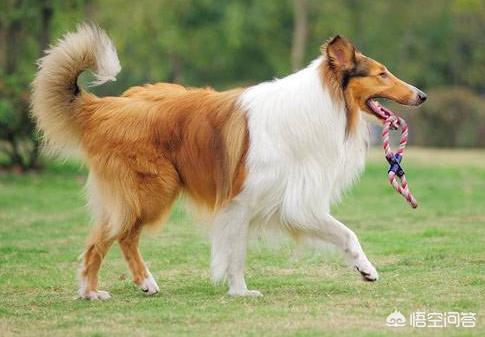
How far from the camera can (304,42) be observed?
46250 millimetres

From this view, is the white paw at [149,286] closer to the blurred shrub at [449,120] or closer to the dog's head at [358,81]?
the dog's head at [358,81]

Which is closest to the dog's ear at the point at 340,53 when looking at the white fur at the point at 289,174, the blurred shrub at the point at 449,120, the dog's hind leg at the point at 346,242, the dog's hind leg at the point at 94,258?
the white fur at the point at 289,174

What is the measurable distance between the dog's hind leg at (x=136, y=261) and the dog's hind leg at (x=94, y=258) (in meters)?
0.15

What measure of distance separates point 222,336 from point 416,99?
329 cm

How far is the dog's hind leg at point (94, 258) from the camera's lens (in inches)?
371

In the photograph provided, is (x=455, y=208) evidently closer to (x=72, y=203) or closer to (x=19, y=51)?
(x=72, y=203)

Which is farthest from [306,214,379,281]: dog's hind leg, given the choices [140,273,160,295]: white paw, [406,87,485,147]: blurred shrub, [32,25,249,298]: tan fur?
[406,87,485,147]: blurred shrub

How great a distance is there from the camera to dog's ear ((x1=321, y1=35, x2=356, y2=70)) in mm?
9195

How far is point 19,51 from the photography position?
28188mm

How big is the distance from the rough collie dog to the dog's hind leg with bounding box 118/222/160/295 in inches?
0.4

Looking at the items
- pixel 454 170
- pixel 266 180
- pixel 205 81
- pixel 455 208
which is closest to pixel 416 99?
pixel 266 180

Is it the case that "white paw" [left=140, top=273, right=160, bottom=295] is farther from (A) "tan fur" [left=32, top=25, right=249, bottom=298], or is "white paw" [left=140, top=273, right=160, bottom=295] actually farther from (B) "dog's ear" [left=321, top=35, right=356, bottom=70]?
(B) "dog's ear" [left=321, top=35, right=356, bottom=70]

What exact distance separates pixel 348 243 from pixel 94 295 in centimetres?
227

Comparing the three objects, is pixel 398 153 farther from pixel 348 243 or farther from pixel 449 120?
pixel 449 120
